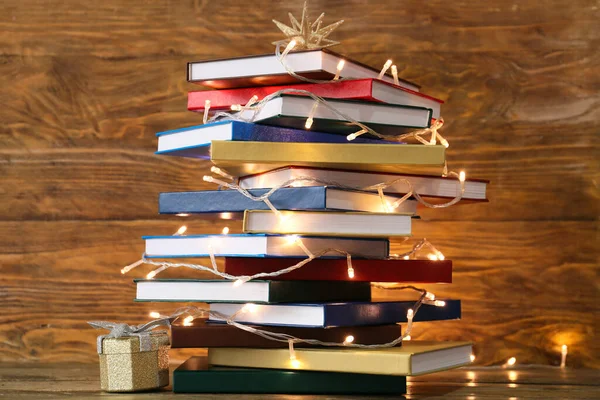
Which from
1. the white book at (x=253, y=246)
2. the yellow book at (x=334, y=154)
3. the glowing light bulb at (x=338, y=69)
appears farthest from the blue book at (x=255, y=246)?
the glowing light bulb at (x=338, y=69)

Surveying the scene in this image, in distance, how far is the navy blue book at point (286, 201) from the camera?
1090 millimetres

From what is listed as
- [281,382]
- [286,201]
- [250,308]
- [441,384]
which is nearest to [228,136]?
[286,201]

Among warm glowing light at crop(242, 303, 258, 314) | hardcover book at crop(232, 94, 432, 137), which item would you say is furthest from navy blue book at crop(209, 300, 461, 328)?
hardcover book at crop(232, 94, 432, 137)

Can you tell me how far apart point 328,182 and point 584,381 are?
518 millimetres

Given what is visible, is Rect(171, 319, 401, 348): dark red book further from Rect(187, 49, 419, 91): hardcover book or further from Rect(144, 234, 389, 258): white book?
Rect(187, 49, 419, 91): hardcover book

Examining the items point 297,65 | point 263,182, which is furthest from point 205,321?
point 297,65

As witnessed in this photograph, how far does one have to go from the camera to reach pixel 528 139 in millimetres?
1459

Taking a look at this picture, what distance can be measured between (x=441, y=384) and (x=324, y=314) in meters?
0.27

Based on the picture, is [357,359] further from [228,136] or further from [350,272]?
[228,136]

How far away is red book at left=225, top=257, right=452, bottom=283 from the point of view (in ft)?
3.76

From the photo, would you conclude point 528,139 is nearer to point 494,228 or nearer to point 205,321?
point 494,228

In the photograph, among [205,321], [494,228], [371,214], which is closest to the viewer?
[371,214]

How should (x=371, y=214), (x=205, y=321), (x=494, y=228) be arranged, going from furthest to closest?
(x=494, y=228) < (x=205, y=321) < (x=371, y=214)

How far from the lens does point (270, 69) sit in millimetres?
1179
